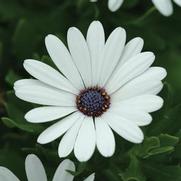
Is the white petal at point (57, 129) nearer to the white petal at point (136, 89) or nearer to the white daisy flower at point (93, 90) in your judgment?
the white daisy flower at point (93, 90)

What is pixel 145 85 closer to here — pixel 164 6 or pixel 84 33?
pixel 164 6

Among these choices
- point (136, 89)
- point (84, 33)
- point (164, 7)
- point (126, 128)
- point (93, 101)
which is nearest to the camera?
point (126, 128)

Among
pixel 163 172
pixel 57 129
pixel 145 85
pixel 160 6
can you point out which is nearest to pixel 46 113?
pixel 57 129

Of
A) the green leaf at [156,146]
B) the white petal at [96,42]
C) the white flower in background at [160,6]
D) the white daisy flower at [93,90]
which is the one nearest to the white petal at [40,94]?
the white daisy flower at [93,90]

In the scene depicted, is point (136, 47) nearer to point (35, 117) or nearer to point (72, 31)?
point (72, 31)

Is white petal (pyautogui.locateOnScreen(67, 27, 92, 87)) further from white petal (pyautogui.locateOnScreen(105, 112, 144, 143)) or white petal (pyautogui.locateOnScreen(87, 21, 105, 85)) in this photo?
white petal (pyautogui.locateOnScreen(105, 112, 144, 143))

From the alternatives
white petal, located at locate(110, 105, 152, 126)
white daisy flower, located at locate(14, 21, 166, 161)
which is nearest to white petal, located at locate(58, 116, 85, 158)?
white daisy flower, located at locate(14, 21, 166, 161)
